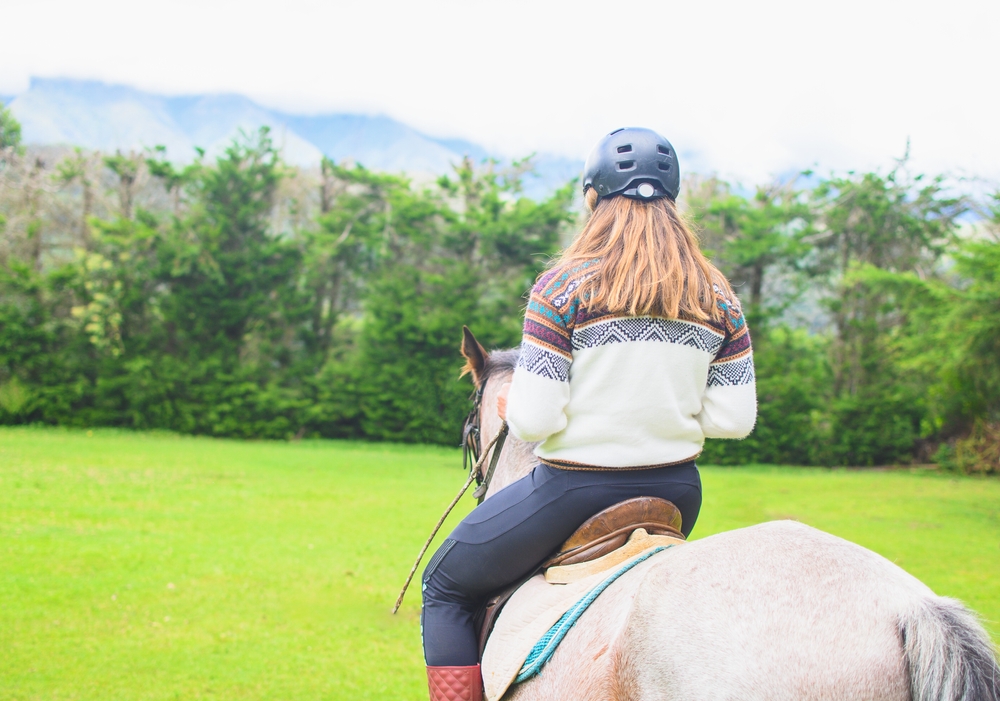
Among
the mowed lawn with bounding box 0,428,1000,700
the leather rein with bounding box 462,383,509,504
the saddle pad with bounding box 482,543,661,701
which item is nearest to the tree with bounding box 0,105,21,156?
the mowed lawn with bounding box 0,428,1000,700

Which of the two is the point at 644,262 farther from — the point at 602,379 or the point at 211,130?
the point at 211,130

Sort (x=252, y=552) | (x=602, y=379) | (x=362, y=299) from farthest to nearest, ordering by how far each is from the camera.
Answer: (x=362, y=299)
(x=252, y=552)
(x=602, y=379)

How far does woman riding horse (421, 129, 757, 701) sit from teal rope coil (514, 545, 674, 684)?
19cm

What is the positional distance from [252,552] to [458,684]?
18.5 ft

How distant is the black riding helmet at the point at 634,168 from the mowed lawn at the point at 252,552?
347cm

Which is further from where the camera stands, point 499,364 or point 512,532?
point 499,364

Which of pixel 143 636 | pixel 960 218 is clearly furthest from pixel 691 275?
pixel 960 218

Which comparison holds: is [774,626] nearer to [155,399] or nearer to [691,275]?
[691,275]

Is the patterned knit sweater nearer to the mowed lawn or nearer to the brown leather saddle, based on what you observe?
the brown leather saddle

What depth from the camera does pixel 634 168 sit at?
2.05 meters

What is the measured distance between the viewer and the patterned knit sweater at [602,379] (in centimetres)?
185

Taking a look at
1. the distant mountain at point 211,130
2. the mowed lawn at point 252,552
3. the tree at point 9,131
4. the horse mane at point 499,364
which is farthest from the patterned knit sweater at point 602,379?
the tree at point 9,131

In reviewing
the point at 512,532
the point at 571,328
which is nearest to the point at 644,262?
the point at 571,328

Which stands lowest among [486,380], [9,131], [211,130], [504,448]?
[504,448]
